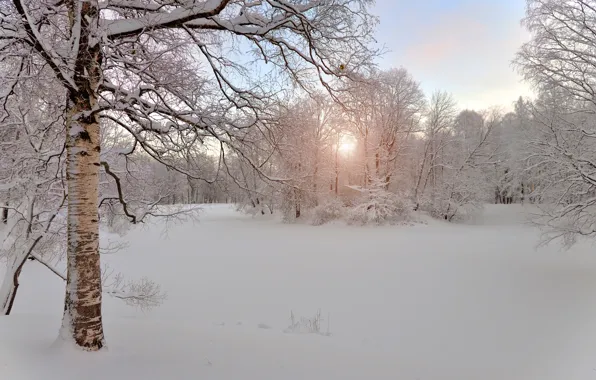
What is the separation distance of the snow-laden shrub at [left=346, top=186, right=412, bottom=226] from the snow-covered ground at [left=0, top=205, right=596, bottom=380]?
144 inches

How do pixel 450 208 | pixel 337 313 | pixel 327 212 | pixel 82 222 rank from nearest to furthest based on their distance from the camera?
pixel 82 222 → pixel 337 313 → pixel 327 212 → pixel 450 208

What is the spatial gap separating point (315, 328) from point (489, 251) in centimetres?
1157

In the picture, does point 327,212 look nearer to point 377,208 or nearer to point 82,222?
point 377,208

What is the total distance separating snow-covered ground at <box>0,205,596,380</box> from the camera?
11.2ft

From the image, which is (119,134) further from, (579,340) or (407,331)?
(579,340)

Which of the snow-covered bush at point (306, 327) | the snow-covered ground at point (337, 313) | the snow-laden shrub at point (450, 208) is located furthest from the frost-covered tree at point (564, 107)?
the snow-laden shrub at point (450, 208)

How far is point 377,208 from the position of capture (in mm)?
22281

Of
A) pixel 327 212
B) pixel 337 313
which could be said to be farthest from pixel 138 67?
pixel 327 212

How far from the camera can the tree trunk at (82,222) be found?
315cm

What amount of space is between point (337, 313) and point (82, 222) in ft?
19.6

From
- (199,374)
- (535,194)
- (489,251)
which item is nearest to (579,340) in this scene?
(535,194)

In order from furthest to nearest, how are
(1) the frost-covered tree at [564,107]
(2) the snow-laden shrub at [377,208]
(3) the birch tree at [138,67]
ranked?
(2) the snow-laden shrub at [377,208] → (1) the frost-covered tree at [564,107] → (3) the birch tree at [138,67]

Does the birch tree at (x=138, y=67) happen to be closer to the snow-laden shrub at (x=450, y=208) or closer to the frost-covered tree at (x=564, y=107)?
the frost-covered tree at (x=564, y=107)

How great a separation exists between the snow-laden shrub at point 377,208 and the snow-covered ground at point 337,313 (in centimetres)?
367
